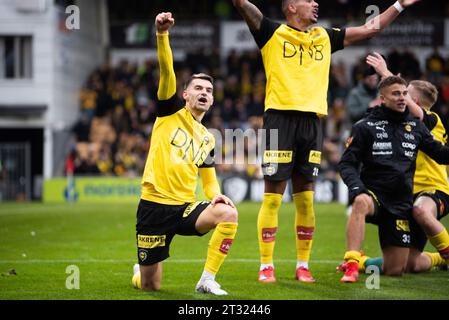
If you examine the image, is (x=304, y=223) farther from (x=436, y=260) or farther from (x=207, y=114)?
(x=207, y=114)

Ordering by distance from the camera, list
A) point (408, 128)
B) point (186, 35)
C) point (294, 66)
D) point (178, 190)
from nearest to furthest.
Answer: point (178, 190)
point (294, 66)
point (408, 128)
point (186, 35)

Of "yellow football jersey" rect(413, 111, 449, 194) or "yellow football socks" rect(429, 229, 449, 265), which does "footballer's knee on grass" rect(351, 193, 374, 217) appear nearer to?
"yellow football socks" rect(429, 229, 449, 265)

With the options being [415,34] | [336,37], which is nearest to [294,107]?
[336,37]

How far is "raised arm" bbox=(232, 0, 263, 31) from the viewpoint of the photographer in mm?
7734

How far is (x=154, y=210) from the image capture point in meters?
7.18

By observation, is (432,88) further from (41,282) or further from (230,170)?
(230,170)

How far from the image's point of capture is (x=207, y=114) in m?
27.1

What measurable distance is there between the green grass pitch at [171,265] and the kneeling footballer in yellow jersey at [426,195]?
245 millimetres

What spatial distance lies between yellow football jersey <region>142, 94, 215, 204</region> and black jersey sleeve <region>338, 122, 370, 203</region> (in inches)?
55.0

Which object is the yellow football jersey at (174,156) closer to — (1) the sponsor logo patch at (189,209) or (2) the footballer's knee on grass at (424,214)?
(1) the sponsor logo patch at (189,209)

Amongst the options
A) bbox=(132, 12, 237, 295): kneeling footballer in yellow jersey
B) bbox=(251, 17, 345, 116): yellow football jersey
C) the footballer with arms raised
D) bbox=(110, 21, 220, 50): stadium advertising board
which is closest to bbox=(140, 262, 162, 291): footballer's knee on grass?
bbox=(132, 12, 237, 295): kneeling footballer in yellow jersey

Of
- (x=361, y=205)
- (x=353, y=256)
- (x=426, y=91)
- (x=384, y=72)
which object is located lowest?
(x=353, y=256)

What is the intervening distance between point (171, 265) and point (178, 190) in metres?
2.10

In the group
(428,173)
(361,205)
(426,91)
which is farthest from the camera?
(426,91)
